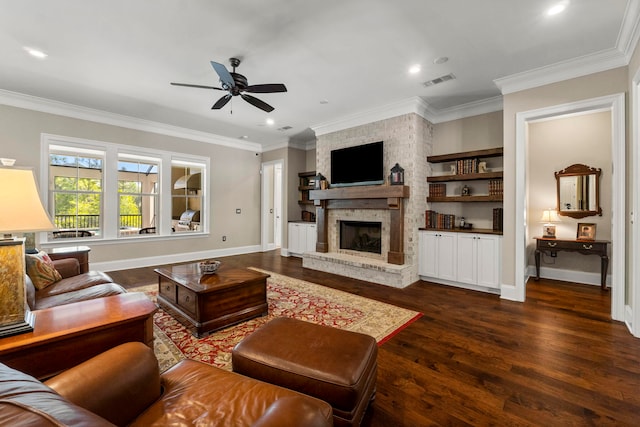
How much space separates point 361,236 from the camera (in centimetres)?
550

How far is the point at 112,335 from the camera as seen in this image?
1625 millimetres

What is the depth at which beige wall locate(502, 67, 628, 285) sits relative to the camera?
3135mm

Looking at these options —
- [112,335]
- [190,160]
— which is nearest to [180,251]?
[190,160]

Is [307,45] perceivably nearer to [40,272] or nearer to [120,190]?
[40,272]

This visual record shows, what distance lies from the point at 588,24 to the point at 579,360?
297 centimetres

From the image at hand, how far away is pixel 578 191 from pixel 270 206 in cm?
674

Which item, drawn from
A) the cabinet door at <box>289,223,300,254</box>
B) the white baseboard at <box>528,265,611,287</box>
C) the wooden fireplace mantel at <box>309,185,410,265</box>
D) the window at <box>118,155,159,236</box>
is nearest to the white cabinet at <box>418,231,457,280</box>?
the wooden fireplace mantel at <box>309,185,410,265</box>

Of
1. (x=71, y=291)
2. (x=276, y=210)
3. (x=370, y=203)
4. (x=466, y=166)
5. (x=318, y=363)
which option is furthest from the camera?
(x=276, y=210)

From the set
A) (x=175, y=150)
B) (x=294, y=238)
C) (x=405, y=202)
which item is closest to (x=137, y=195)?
(x=175, y=150)

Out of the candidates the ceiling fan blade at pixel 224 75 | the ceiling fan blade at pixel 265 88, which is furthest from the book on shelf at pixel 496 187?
the ceiling fan blade at pixel 224 75

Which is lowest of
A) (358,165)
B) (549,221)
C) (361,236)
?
(361,236)

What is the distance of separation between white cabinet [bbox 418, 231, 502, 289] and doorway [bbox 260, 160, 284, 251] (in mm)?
4159

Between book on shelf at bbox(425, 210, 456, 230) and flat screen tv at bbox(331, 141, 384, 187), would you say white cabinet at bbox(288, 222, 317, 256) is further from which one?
book on shelf at bbox(425, 210, 456, 230)

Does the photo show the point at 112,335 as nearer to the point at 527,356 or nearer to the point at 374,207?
the point at 527,356
